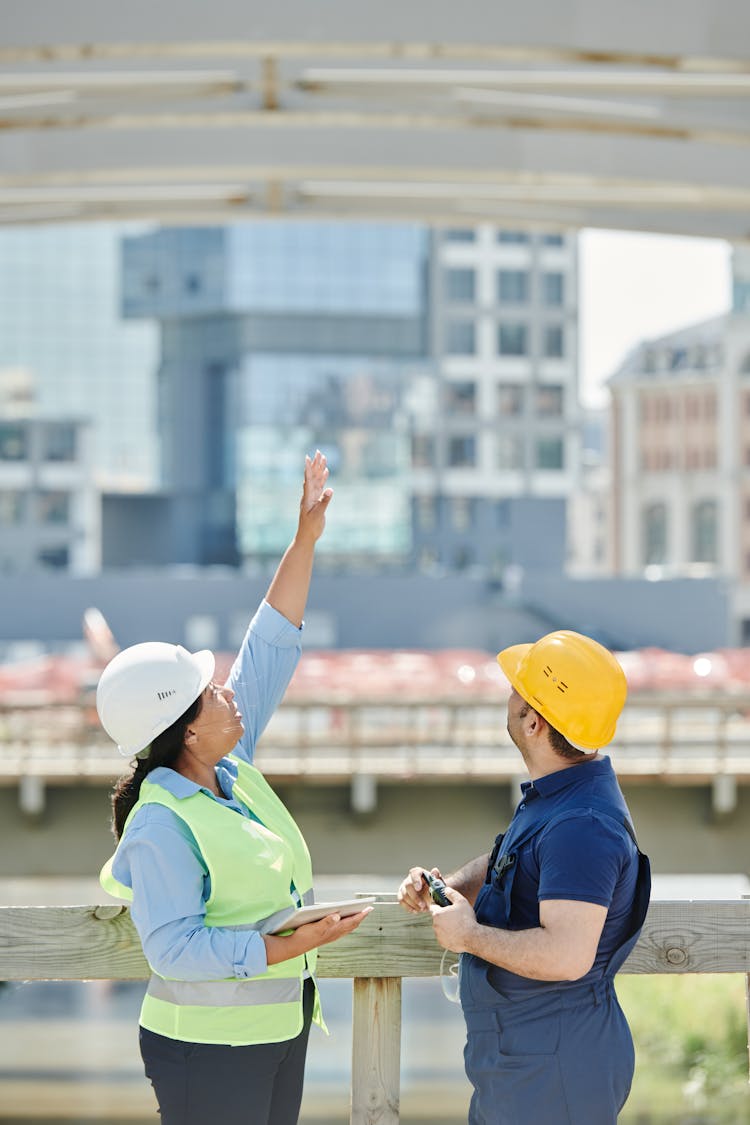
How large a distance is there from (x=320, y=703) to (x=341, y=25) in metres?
9.24

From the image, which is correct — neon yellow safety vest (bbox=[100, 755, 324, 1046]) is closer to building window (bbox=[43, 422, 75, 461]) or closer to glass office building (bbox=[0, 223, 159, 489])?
building window (bbox=[43, 422, 75, 461])

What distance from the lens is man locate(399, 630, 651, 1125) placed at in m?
2.74

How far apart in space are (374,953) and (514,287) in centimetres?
8138

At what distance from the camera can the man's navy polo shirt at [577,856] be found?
274cm

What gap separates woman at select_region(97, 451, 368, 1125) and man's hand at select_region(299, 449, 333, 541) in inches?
32.5

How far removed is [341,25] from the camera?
988 cm

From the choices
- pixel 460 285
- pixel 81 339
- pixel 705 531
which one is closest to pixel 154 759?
pixel 460 285

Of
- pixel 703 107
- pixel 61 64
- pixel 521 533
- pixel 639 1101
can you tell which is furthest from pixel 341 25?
pixel 521 533

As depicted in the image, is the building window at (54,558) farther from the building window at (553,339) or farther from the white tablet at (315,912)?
the white tablet at (315,912)

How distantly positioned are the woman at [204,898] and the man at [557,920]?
1.04 feet

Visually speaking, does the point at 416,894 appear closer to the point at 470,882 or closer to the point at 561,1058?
the point at 470,882

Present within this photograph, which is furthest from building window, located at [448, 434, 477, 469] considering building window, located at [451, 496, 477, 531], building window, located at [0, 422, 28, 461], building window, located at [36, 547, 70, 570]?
building window, located at [0, 422, 28, 461]

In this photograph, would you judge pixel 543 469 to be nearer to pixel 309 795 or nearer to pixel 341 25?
pixel 309 795

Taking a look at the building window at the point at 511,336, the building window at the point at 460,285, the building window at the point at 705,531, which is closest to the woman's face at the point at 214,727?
the building window at the point at 511,336
